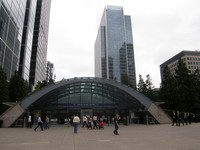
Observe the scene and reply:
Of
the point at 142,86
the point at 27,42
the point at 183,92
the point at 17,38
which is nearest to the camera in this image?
the point at 183,92

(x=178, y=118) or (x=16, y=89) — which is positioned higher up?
→ (x=16, y=89)

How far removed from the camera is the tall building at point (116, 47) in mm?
149625

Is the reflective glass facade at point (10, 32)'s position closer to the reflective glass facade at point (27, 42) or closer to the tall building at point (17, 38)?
the tall building at point (17, 38)

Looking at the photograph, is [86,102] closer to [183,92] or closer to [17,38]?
[183,92]

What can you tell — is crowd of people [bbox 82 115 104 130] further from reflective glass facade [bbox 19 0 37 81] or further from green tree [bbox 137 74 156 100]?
reflective glass facade [bbox 19 0 37 81]

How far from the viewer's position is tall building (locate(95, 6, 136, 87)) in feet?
491

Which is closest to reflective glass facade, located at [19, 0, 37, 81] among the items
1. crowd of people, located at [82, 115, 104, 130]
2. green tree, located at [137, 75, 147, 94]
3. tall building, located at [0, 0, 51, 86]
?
tall building, located at [0, 0, 51, 86]

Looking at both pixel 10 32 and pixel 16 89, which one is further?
pixel 10 32

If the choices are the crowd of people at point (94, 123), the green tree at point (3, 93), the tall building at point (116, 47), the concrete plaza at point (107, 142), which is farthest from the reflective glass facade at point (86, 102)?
the tall building at point (116, 47)

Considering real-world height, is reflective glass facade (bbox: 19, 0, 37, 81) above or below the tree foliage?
above

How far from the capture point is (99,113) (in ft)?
123

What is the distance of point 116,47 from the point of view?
15200 centimetres

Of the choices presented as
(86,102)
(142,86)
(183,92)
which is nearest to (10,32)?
(86,102)

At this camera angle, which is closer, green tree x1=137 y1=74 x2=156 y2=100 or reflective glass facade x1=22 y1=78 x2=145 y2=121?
reflective glass facade x1=22 y1=78 x2=145 y2=121
